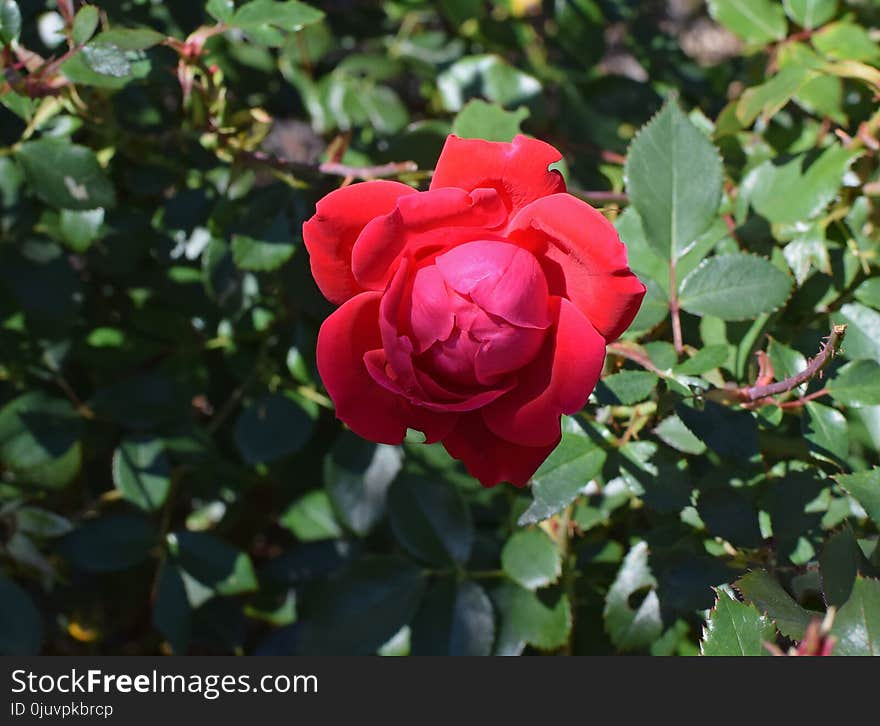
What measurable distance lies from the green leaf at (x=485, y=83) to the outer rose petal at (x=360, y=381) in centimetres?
91

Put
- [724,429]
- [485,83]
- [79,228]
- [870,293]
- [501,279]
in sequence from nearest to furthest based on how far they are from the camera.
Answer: [501,279] < [724,429] < [870,293] < [79,228] < [485,83]

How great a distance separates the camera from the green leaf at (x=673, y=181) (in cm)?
102

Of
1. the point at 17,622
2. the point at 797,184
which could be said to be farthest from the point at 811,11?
the point at 17,622

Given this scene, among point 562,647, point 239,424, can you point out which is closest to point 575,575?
point 562,647

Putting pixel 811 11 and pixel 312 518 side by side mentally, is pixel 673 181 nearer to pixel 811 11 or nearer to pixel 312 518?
pixel 811 11

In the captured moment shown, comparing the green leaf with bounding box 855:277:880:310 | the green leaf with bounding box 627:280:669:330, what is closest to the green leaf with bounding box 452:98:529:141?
the green leaf with bounding box 627:280:669:330

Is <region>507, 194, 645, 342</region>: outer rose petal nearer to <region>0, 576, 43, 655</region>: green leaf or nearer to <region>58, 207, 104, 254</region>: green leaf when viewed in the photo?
<region>58, 207, 104, 254</region>: green leaf

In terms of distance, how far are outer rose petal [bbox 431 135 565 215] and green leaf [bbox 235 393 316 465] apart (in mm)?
734

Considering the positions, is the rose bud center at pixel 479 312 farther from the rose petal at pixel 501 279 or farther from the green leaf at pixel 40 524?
the green leaf at pixel 40 524

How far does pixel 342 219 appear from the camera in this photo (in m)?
0.76

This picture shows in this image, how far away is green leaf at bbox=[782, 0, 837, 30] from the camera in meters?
1.34

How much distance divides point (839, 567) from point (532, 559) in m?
0.50

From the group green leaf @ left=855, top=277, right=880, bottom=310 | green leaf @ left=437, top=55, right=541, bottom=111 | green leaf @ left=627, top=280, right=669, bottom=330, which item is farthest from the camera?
green leaf @ left=437, top=55, right=541, bottom=111

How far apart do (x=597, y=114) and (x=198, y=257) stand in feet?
2.52
